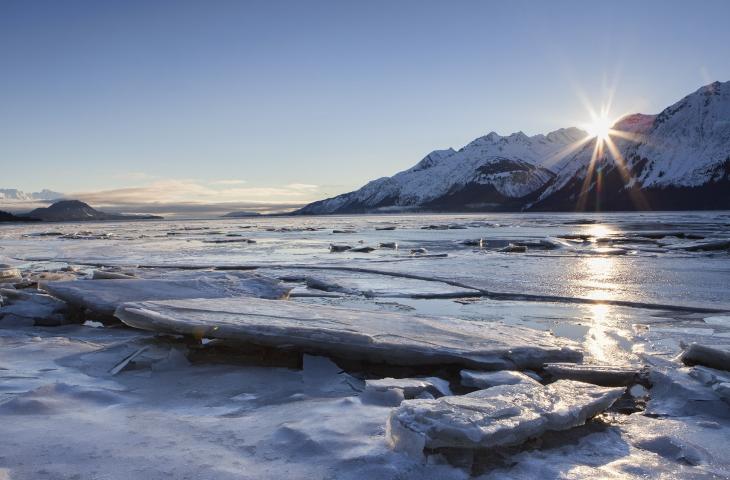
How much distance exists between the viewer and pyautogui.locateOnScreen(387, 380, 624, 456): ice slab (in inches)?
102

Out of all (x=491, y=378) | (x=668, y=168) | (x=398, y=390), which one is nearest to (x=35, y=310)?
(x=398, y=390)

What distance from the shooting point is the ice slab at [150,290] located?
6.17m

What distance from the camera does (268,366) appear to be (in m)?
4.28

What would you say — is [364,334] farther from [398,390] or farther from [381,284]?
[381,284]

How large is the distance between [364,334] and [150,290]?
343 centimetres

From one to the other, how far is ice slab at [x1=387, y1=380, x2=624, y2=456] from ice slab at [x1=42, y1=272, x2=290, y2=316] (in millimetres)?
4273

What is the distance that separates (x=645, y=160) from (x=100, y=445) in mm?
188760

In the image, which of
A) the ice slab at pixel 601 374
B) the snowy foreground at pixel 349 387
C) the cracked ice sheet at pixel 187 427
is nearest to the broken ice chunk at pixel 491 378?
the snowy foreground at pixel 349 387

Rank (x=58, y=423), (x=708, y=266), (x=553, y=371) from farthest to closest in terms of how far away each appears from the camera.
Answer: (x=708, y=266) → (x=553, y=371) → (x=58, y=423)

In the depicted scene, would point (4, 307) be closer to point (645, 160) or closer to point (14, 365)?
point (14, 365)

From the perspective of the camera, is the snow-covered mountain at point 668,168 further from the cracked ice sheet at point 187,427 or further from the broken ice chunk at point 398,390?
the cracked ice sheet at point 187,427

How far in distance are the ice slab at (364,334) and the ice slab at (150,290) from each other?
4.21 feet

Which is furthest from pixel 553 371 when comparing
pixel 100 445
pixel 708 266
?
pixel 708 266

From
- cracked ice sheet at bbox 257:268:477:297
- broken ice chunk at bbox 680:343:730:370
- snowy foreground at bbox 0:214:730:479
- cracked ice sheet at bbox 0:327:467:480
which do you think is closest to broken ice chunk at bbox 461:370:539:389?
snowy foreground at bbox 0:214:730:479
